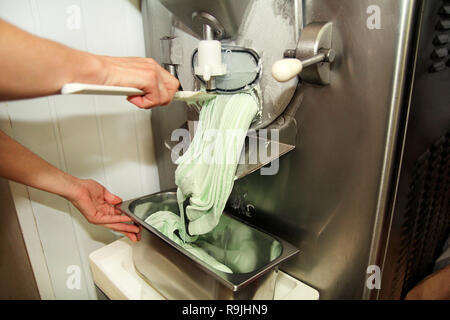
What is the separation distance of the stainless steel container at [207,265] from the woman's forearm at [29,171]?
0.47 feet

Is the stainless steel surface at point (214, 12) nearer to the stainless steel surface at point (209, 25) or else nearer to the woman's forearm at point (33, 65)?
the stainless steel surface at point (209, 25)

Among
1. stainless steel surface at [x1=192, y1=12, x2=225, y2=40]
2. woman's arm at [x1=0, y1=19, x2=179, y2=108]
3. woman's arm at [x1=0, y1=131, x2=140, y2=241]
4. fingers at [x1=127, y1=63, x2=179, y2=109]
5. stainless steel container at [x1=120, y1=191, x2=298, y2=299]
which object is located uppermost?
stainless steel surface at [x1=192, y1=12, x2=225, y2=40]

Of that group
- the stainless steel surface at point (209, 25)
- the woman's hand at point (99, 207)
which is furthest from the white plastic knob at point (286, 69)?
the woman's hand at point (99, 207)

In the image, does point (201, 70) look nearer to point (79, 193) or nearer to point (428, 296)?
point (79, 193)

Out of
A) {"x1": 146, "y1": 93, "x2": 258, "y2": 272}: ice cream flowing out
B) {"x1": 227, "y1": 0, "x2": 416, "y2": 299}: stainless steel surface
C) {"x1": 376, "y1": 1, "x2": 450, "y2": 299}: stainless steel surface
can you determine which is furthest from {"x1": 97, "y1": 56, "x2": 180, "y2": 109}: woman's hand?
{"x1": 376, "y1": 1, "x2": 450, "y2": 299}: stainless steel surface

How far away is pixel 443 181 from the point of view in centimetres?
74

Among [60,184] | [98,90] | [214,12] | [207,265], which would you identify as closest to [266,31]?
[214,12]

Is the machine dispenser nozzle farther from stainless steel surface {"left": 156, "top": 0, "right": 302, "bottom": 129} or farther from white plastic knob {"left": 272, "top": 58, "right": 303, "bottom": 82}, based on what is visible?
white plastic knob {"left": 272, "top": 58, "right": 303, "bottom": 82}

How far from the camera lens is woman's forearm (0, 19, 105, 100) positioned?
1.13ft

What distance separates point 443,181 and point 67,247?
39.6 inches

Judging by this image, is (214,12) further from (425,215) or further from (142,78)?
(425,215)

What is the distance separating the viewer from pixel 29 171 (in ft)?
2.13

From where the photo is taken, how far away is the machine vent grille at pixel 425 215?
0.62 m

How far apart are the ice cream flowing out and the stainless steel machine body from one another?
0.22 ft
